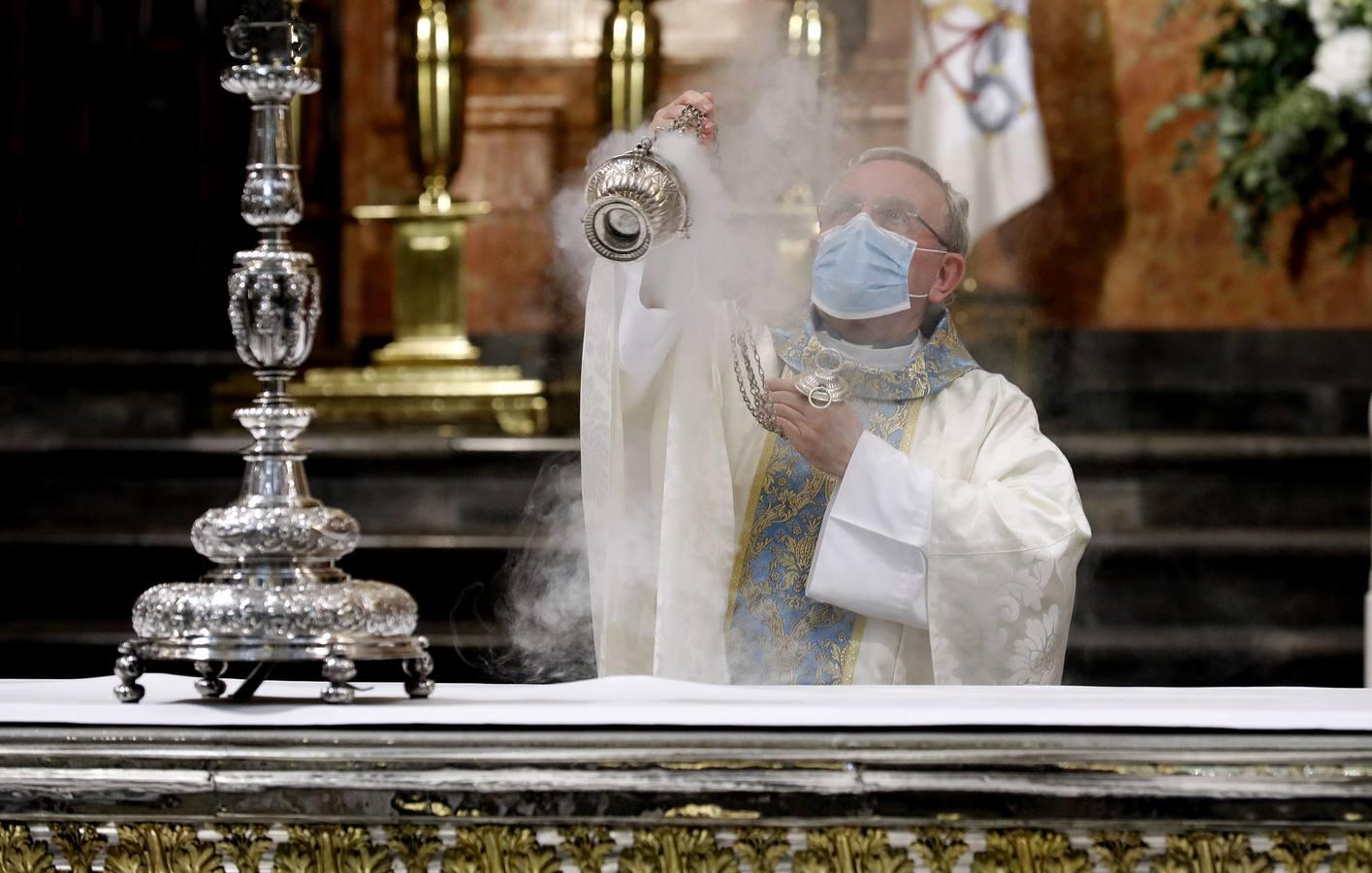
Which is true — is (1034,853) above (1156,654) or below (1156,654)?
above

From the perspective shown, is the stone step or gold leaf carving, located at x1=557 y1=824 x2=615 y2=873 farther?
the stone step

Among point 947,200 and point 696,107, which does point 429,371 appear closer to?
point 947,200

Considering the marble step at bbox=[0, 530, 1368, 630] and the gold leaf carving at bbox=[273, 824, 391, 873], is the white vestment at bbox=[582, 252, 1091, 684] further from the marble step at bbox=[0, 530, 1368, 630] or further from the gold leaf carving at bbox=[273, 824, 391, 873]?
the marble step at bbox=[0, 530, 1368, 630]

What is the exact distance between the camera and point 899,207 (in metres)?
2.90

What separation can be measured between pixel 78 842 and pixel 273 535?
349mm

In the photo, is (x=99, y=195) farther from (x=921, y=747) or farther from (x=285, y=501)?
(x=921, y=747)

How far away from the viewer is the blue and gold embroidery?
9.24 feet

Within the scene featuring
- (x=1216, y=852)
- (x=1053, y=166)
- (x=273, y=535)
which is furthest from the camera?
(x=1053, y=166)

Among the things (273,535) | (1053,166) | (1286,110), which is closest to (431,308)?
(1053,166)

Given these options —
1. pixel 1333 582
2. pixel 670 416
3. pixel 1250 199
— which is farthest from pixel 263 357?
pixel 1250 199

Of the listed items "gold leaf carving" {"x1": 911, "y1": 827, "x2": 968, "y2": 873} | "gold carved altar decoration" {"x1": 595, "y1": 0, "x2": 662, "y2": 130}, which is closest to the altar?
"gold leaf carving" {"x1": 911, "y1": 827, "x2": 968, "y2": 873}

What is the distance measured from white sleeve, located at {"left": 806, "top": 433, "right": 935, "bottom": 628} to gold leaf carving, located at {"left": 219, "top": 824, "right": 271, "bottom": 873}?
122 centimetres

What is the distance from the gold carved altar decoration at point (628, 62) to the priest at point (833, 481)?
409cm

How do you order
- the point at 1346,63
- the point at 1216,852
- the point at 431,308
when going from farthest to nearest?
the point at 431,308 < the point at 1346,63 < the point at 1216,852
